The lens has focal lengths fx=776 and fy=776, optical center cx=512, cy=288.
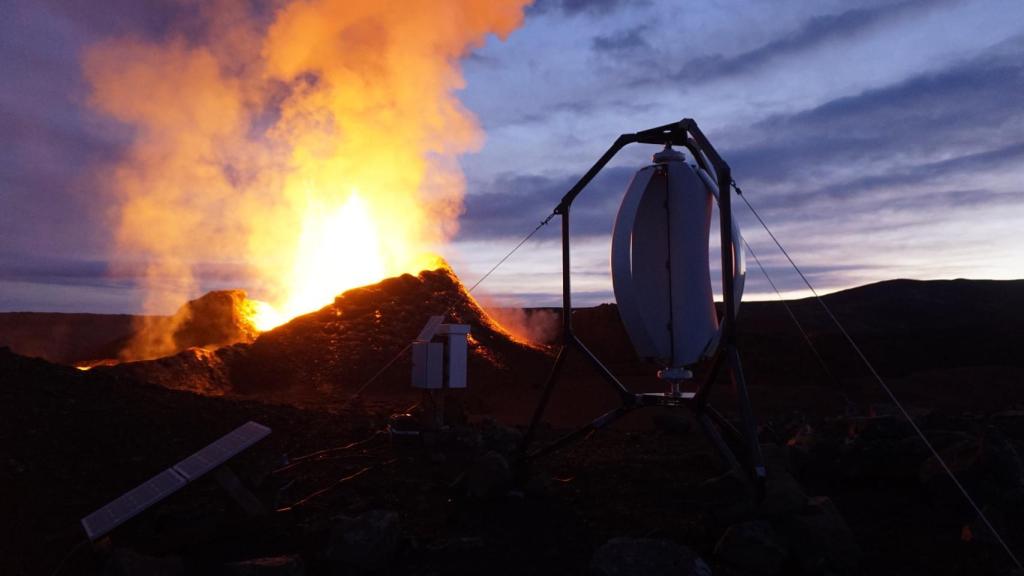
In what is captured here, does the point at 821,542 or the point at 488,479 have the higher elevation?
the point at 488,479

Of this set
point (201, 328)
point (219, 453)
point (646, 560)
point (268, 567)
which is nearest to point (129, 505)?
point (219, 453)

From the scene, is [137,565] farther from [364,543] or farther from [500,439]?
[500,439]

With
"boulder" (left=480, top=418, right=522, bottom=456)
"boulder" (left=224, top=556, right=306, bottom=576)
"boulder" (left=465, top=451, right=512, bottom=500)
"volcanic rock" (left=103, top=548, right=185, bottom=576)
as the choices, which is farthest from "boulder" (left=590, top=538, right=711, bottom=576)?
"boulder" (left=480, top=418, right=522, bottom=456)

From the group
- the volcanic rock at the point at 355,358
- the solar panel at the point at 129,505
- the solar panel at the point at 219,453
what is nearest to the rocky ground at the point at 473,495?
the solar panel at the point at 129,505

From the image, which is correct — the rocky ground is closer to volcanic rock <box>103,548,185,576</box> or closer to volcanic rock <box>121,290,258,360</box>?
volcanic rock <box>103,548,185,576</box>

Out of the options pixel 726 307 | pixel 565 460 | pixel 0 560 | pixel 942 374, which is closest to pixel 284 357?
pixel 565 460

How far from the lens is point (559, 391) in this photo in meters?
23.9

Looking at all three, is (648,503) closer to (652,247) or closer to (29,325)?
(652,247)

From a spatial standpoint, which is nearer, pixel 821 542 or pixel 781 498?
pixel 821 542

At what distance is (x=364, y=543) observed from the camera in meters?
7.97

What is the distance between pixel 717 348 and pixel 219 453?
20.0 feet

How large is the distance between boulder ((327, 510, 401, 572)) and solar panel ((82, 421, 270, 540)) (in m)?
1.78

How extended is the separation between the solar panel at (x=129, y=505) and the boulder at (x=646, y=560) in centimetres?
470

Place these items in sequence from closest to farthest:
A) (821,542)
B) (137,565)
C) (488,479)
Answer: (137,565) < (821,542) < (488,479)
